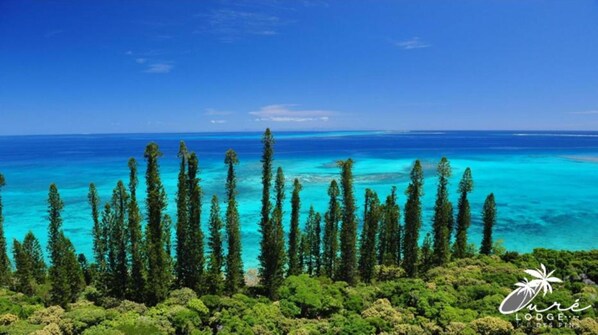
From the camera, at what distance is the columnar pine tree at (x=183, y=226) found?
3738cm

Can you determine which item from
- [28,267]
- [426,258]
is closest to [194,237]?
[28,267]

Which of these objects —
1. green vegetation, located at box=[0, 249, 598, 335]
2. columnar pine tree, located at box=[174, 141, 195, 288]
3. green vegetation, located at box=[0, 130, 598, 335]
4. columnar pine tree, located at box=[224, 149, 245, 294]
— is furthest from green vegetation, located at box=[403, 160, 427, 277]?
columnar pine tree, located at box=[174, 141, 195, 288]

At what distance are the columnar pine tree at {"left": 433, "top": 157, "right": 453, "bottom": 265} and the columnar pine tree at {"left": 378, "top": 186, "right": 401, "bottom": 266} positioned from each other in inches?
193

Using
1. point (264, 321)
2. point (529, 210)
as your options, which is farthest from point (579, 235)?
point (264, 321)

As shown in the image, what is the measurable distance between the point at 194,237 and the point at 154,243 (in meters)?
4.01

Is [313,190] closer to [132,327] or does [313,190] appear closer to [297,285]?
[297,285]

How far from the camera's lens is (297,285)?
91.2 ft

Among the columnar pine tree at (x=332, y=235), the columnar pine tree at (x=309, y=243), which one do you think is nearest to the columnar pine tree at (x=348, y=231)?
the columnar pine tree at (x=332, y=235)

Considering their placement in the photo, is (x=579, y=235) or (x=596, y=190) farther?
(x=596, y=190)

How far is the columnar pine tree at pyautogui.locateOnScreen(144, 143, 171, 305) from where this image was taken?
3403 cm

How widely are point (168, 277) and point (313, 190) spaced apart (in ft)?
175

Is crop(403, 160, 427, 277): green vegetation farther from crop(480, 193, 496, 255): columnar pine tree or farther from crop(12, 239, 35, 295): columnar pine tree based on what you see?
crop(12, 239, 35, 295): columnar pine tree

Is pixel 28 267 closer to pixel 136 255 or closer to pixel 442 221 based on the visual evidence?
pixel 136 255

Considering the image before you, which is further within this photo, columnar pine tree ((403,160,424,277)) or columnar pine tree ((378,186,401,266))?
columnar pine tree ((378,186,401,266))
